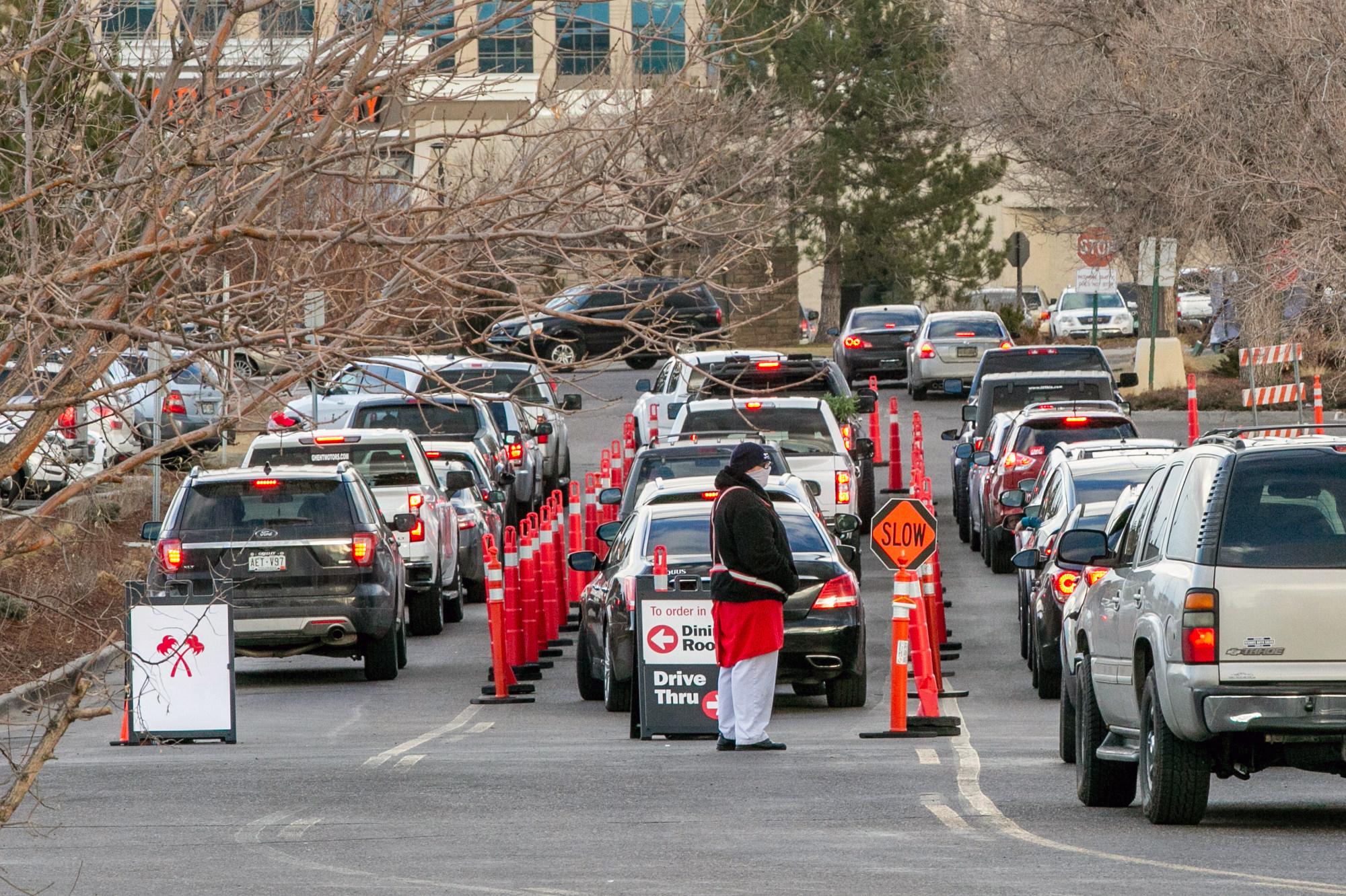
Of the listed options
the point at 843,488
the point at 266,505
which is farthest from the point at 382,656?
the point at 843,488

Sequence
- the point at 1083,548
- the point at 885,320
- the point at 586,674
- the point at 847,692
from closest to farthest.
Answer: the point at 1083,548 < the point at 847,692 < the point at 586,674 < the point at 885,320

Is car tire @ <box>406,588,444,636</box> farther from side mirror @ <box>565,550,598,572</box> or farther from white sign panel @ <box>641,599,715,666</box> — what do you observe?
white sign panel @ <box>641,599,715,666</box>

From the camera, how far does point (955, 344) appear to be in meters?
42.6

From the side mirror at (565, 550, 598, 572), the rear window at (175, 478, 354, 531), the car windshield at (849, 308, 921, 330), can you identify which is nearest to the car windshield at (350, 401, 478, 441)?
the rear window at (175, 478, 354, 531)

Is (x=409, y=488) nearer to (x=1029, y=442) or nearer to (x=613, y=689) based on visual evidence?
(x=613, y=689)

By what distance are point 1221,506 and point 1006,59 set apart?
3437 cm

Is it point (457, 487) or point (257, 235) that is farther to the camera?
point (457, 487)

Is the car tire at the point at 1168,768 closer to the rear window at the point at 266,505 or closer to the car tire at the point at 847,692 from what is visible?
the car tire at the point at 847,692

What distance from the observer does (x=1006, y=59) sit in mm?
43188

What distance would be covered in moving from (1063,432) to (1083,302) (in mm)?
39014

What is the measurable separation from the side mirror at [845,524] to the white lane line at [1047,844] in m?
7.14

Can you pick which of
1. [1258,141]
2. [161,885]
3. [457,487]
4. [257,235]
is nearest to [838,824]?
[161,885]

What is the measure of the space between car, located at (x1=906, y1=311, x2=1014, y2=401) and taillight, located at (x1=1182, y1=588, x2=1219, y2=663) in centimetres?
3249

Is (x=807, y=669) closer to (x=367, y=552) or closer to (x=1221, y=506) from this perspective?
(x=367, y=552)
